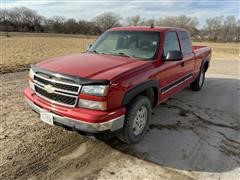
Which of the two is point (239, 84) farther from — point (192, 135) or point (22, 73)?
Result: point (22, 73)

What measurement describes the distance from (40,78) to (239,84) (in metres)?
7.15

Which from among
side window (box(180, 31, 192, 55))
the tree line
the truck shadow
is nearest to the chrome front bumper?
the truck shadow

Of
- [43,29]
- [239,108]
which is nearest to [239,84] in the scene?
[239,108]

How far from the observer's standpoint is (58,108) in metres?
3.20

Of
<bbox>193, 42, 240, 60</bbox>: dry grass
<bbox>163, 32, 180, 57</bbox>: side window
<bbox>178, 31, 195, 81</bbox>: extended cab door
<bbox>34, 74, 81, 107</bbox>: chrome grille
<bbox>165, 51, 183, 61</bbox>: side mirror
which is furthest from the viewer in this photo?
<bbox>193, 42, 240, 60</bbox>: dry grass

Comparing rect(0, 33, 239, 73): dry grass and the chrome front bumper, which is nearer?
the chrome front bumper

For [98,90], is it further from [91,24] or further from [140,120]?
[91,24]

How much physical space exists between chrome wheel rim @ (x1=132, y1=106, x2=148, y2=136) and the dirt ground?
0.74 feet

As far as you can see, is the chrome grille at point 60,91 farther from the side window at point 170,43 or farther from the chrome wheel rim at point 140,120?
the side window at point 170,43

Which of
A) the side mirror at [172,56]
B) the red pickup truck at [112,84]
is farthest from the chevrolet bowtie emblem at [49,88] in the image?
the side mirror at [172,56]

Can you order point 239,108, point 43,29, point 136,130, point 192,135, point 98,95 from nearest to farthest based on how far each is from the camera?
point 98,95 < point 136,130 < point 192,135 < point 239,108 < point 43,29

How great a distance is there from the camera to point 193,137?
13.5 feet

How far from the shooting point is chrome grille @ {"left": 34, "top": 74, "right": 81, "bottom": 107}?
10.1ft

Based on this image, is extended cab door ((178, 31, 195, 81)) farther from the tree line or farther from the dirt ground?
the tree line
